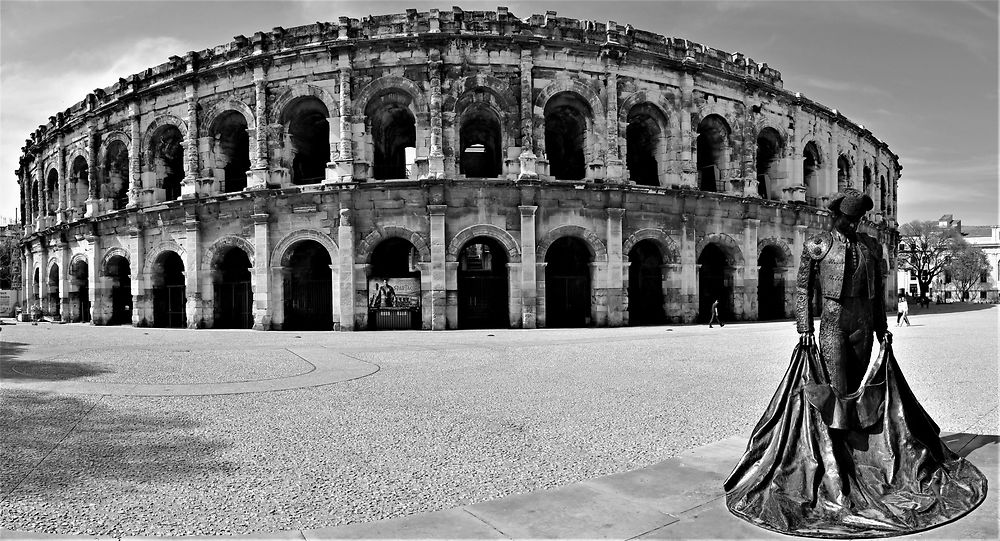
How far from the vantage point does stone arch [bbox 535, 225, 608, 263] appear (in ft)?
69.8

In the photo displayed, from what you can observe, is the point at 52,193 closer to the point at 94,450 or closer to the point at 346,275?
the point at 346,275

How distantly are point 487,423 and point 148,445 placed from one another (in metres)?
3.46

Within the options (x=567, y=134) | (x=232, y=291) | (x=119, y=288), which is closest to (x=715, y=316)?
(x=567, y=134)

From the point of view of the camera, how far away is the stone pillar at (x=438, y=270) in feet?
67.5

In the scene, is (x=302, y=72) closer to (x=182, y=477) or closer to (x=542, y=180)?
(x=542, y=180)

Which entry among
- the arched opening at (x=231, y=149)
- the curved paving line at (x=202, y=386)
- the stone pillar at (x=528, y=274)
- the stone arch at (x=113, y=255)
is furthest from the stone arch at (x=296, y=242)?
the curved paving line at (x=202, y=386)

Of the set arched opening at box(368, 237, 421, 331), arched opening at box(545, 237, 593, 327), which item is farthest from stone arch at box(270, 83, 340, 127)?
arched opening at box(545, 237, 593, 327)

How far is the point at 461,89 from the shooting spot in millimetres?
21156

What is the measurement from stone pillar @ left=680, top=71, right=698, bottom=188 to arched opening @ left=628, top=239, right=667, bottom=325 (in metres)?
2.99

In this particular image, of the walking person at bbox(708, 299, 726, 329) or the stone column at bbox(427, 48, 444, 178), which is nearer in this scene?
the stone column at bbox(427, 48, 444, 178)

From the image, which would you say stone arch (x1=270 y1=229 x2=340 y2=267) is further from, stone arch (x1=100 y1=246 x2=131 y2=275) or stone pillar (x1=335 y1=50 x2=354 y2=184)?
stone arch (x1=100 y1=246 x2=131 y2=275)

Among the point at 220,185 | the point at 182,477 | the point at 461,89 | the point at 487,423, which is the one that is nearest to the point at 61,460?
the point at 182,477

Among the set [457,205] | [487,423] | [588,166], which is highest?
[588,166]

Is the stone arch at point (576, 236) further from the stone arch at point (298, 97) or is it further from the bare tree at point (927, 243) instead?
the bare tree at point (927, 243)
